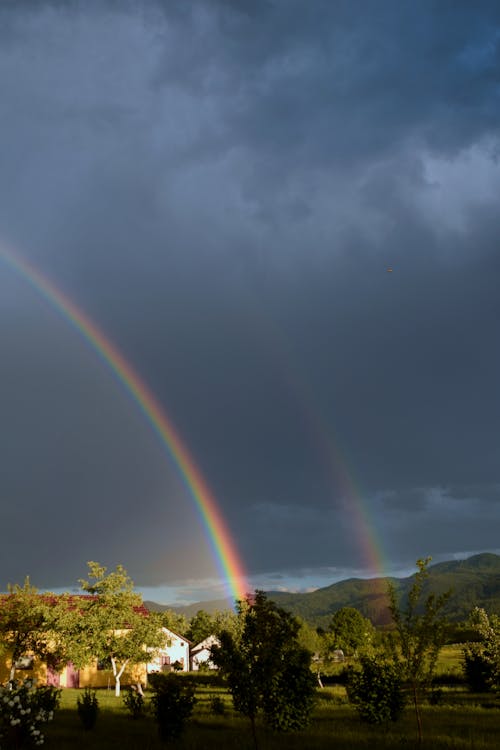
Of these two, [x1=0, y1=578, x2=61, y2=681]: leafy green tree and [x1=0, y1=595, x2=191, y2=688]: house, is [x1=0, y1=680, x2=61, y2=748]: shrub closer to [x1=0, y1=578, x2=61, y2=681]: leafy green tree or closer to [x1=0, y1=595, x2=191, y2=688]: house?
[x1=0, y1=595, x2=191, y2=688]: house

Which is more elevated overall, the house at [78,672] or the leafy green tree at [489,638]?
the leafy green tree at [489,638]

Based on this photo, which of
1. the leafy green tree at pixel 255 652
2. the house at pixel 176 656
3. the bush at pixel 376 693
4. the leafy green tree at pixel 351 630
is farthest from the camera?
the leafy green tree at pixel 351 630

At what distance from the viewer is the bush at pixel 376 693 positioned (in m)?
28.2

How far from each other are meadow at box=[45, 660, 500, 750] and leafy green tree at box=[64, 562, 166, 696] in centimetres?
752

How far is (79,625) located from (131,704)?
49.4ft

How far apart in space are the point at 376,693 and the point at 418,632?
24.8 feet

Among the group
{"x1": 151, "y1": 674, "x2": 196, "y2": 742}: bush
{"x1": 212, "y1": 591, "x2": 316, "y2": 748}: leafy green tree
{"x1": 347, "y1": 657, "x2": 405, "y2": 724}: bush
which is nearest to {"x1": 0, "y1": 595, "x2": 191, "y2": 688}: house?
{"x1": 151, "y1": 674, "x2": 196, "y2": 742}: bush

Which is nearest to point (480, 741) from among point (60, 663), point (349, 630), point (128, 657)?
point (128, 657)

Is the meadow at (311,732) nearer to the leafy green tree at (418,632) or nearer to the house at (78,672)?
the leafy green tree at (418,632)

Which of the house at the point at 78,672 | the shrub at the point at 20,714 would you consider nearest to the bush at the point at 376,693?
the shrub at the point at 20,714

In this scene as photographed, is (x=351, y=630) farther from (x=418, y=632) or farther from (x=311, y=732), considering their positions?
(x=418, y=632)

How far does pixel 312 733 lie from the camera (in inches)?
1016

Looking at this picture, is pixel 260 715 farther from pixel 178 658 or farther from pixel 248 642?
pixel 178 658

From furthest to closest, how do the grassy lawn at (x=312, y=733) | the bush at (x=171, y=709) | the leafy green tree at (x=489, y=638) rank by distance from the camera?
the leafy green tree at (x=489, y=638) < the bush at (x=171, y=709) < the grassy lawn at (x=312, y=733)
